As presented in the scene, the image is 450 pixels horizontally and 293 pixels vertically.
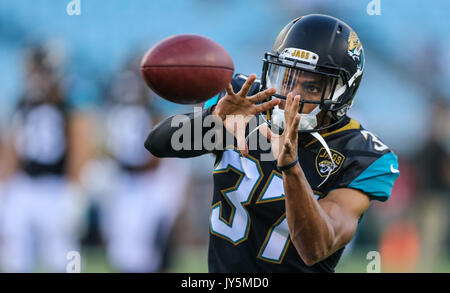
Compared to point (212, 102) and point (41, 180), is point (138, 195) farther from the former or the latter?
point (212, 102)

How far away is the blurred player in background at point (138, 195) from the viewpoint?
6309 millimetres

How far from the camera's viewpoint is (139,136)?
6.38m

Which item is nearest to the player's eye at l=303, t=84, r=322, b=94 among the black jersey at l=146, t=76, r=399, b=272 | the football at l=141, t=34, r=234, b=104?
the black jersey at l=146, t=76, r=399, b=272

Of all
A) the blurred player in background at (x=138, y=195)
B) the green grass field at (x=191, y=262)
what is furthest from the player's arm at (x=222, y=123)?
the green grass field at (x=191, y=262)

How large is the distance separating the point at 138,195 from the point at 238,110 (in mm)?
3953

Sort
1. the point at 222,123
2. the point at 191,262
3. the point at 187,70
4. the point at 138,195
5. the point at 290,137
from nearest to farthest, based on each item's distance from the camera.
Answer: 1. the point at 290,137
2. the point at 187,70
3. the point at 222,123
4. the point at 138,195
5. the point at 191,262

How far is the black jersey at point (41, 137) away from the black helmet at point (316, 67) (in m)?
3.99

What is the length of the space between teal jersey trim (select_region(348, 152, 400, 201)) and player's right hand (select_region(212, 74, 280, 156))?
1.68 ft

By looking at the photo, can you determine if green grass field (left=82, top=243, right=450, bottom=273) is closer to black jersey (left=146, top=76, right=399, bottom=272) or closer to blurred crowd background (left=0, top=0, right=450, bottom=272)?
blurred crowd background (left=0, top=0, right=450, bottom=272)

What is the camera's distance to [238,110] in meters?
2.60

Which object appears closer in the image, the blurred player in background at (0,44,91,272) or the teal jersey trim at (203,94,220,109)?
the teal jersey trim at (203,94,220,109)

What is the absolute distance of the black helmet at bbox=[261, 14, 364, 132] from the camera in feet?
8.68

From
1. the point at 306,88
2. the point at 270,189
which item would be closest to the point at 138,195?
the point at 270,189
